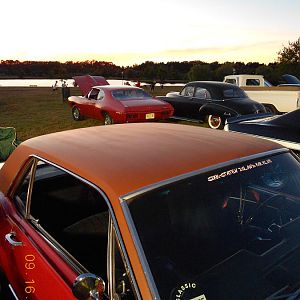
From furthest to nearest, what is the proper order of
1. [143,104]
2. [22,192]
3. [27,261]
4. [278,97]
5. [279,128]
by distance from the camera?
[278,97] → [143,104] → [279,128] → [22,192] → [27,261]

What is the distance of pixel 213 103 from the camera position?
37.0 ft

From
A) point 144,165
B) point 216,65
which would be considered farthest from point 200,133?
point 216,65

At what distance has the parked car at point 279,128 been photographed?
5230 mm

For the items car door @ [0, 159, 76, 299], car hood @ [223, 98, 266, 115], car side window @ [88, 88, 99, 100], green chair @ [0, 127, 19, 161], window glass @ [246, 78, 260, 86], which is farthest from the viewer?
window glass @ [246, 78, 260, 86]

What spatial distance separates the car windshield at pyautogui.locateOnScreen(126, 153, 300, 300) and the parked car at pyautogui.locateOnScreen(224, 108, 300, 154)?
323cm

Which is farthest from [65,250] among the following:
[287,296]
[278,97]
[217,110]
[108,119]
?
[278,97]

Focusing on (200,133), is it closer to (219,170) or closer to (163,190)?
(219,170)

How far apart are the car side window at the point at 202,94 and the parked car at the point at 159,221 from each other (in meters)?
9.09

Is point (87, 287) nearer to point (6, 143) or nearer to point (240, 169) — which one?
point (240, 169)

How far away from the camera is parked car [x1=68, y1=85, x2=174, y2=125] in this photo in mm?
10727

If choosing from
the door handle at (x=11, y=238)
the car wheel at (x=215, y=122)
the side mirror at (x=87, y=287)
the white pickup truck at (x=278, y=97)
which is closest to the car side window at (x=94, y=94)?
the car wheel at (x=215, y=122)

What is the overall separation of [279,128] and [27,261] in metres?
4.35
